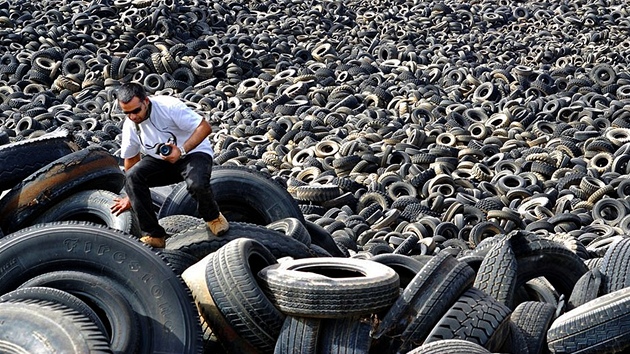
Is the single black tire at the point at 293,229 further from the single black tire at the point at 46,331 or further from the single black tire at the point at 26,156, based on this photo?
the single black tire at the point at 46,331

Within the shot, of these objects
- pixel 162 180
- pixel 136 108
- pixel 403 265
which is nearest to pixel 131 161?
pixel 162 180

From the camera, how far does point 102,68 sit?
19.6 meters

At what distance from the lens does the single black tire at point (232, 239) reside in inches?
273

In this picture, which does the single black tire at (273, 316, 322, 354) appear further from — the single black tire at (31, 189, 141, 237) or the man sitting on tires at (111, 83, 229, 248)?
the single black tire at (31, 189, 141, 237)

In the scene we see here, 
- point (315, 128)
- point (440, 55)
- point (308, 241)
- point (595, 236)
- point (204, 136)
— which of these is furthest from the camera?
point (440, 55)

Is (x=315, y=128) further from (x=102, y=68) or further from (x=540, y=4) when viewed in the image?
(x=540, y=4)

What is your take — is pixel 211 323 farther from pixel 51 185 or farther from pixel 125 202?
pixel 51 185

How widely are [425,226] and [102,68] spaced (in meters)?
11.2

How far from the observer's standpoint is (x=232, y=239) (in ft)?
22.9

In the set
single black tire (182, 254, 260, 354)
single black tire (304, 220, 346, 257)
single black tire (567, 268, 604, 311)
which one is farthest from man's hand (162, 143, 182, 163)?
single black tire (567, 268, 604, 311)

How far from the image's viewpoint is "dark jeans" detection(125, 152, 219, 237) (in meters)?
6.75

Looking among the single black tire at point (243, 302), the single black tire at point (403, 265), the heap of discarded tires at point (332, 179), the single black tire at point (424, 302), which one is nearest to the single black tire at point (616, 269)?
the heap of discarded tires at point (332, 179)

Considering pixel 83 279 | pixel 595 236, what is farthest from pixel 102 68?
pixel 83 279

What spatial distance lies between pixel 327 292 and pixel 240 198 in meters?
2.94
